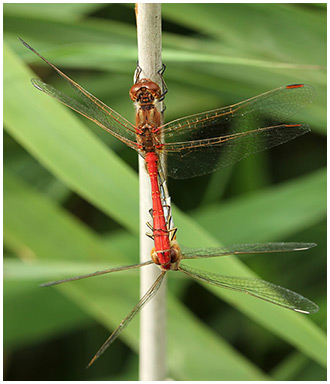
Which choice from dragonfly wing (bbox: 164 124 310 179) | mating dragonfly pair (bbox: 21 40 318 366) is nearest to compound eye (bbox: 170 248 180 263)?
mating dragonfly pair (bbox: 21 40 318 366)

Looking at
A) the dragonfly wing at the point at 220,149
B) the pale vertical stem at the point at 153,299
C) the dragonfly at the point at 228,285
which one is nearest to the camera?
the pale vertical stem at the point at 153,299

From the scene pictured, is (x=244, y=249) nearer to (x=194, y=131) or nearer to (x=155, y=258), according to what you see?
(x=155, y=258)

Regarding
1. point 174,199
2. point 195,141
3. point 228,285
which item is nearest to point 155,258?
point 228,285

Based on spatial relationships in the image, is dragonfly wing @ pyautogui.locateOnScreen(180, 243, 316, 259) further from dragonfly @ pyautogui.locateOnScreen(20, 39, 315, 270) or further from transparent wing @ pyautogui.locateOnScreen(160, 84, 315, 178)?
transparent wing @ pyautogui.locateOnScreen(160, 84, 315, 178)

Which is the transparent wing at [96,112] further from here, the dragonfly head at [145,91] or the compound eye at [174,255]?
the compound eye at [174,255]

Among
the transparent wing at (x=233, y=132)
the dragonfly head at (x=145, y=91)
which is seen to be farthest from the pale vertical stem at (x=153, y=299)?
the transparent wing at (x=233, y=132)

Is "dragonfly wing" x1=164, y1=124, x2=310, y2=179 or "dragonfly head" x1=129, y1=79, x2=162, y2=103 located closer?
"dragonfly head" x1=129, y1=79, x2=162, y2=103

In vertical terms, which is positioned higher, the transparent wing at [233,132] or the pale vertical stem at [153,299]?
the transparent wing at [233,132]
